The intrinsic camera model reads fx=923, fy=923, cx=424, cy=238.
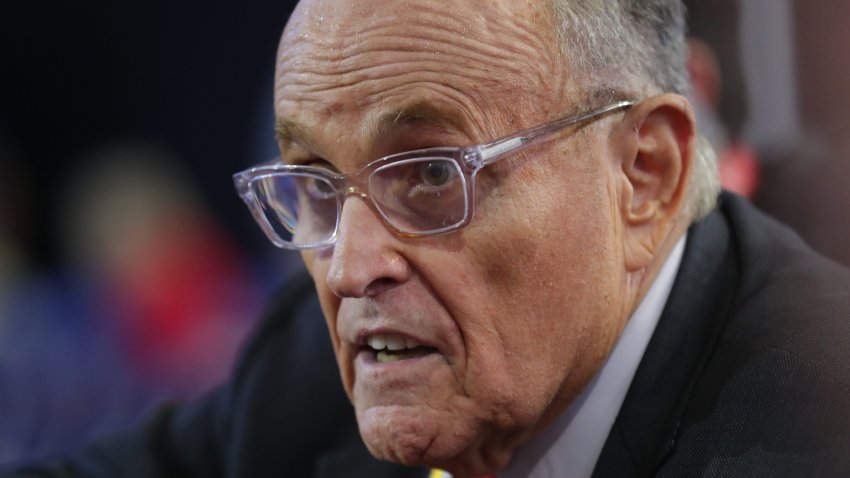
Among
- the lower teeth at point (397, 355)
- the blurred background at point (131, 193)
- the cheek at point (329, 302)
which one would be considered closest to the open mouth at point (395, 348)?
the lower teeth at point (397, 355)

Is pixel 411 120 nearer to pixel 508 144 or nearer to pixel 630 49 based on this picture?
pixel 508 144

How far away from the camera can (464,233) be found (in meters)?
1.54

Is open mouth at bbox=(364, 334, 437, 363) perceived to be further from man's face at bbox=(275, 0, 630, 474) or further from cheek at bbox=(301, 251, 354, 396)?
cheek at bbox=(301, 251, 354, 396)

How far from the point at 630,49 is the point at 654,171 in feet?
0.74

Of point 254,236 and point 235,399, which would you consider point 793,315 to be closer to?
point 235,399

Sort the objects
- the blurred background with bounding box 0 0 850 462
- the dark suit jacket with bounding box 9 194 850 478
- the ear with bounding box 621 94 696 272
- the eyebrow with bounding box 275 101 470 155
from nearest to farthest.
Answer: the dark suit jacket with bounding box 9 194 850 478 → the eyebrow with bounding box 275 101 470 155 → the ear with bounding box 621 94 696 272 → the blurred background with bounding box 0 0 850 462

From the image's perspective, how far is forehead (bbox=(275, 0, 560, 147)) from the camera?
4.95 feet

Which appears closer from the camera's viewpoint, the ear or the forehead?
the forehead

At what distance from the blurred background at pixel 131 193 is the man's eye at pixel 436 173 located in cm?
268

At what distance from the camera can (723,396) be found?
1510 mm

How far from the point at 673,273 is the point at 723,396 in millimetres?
343

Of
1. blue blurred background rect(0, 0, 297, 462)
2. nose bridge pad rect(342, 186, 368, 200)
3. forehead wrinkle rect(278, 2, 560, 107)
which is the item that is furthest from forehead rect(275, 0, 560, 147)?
blue blurred background rect(0, 0, 297, 462)

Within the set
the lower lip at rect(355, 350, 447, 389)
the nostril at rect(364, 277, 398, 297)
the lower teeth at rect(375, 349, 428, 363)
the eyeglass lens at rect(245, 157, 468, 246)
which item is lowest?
the lower lip at rect(355, 350, 447, 389)

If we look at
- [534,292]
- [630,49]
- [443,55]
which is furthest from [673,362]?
[443,55]
